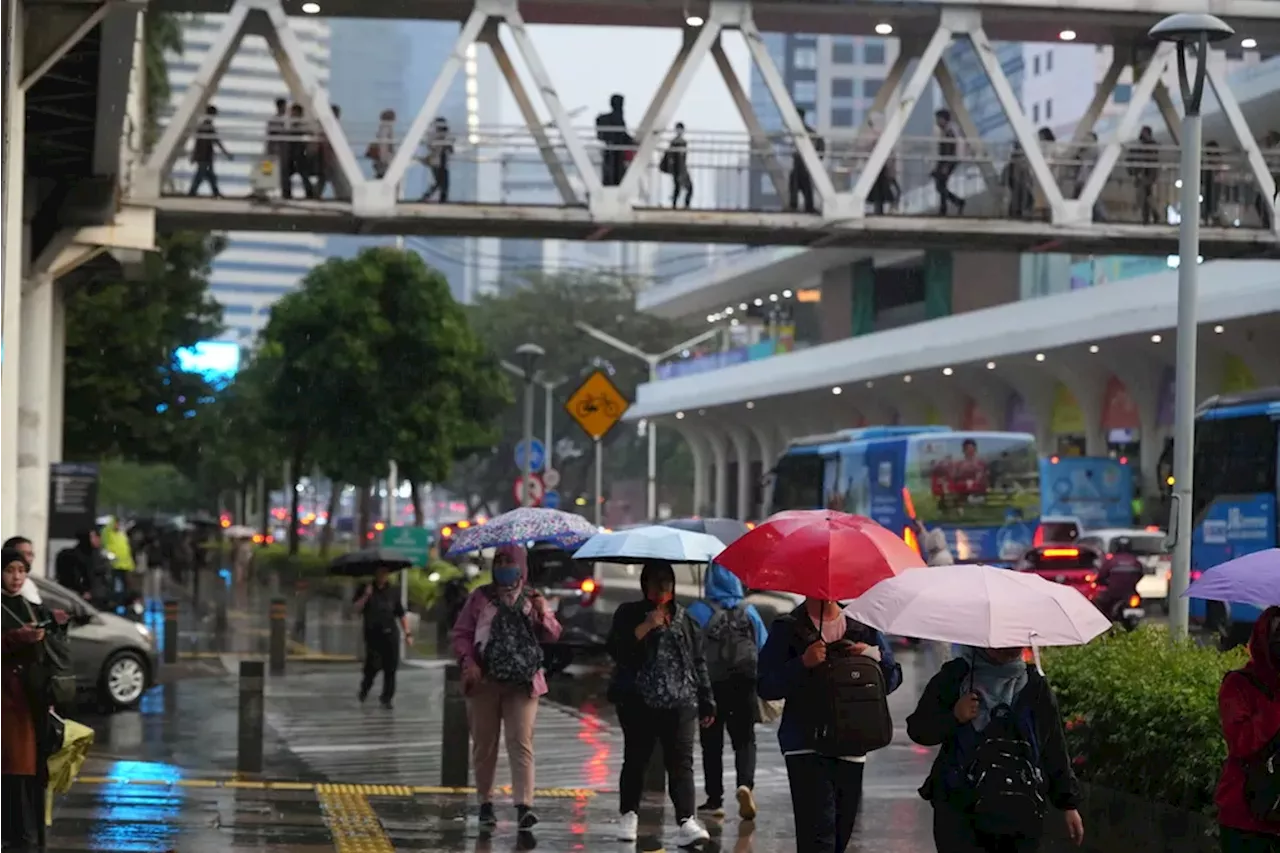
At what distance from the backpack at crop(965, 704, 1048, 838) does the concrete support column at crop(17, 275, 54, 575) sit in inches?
768

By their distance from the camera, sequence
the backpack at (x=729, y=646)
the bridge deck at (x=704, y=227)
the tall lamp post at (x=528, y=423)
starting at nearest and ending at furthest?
1. the backpack at (x=729, y=646)
2. the bridge deck at (x=704, y=227)
3. the tall lamp post at (x=528, y=423)

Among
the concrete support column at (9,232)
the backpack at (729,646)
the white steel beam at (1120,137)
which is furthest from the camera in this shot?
the white steel beam at (1120,137)

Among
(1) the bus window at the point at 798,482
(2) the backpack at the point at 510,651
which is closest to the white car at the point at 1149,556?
(1) the bus window at the point at 798,482

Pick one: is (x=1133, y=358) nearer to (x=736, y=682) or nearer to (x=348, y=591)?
(x=348, y=591)

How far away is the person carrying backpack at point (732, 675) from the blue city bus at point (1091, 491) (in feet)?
109

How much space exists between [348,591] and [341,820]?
31.5 m

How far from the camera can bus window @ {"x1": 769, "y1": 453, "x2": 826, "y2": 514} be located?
129 feet

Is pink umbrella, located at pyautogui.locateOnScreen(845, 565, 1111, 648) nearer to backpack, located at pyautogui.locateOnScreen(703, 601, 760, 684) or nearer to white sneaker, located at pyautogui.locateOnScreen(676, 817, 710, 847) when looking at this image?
white sneaker, located at pyautogui.locateOnScreen(676, 817, 710, 847)

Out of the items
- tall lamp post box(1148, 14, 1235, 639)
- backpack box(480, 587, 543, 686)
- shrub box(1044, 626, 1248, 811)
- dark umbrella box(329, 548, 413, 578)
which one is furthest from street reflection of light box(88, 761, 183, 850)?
tall lamp post box(1148, 14, 1235, 639)

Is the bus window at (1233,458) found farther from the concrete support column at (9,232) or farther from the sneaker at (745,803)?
the sneaker at (745,803)

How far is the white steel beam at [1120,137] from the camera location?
26.7 metres

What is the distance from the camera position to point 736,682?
1311 cm

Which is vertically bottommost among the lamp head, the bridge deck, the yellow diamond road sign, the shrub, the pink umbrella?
the shrub

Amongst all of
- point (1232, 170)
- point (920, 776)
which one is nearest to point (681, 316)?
point (1232, 170)
